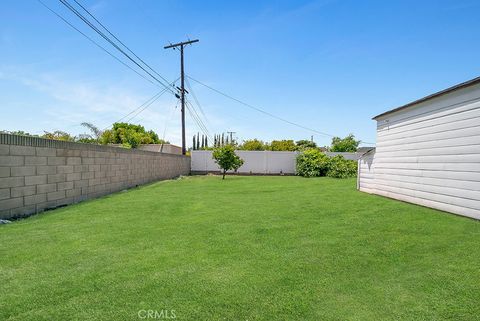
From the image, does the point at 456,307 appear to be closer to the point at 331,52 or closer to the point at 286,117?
the point at 331,52

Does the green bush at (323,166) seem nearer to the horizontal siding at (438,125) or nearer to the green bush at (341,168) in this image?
the green bush at (341,168)

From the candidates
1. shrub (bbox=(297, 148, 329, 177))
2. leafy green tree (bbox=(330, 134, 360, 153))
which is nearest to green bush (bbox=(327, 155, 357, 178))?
shrub (bbox=(297, 148, 329, 177))

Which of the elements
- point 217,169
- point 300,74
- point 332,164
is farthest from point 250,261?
point 217,169

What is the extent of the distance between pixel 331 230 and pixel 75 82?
519 inches

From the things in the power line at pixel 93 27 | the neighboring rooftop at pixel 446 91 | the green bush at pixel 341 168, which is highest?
the power line at pixel 93 27

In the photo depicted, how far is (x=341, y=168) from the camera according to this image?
1808 centimetres

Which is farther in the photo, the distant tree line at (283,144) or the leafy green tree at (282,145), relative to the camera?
the leafy green tree at (282,145)

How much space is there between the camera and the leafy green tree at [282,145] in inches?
1463

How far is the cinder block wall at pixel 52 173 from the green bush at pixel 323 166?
41.6ft

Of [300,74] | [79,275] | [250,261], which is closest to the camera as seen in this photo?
[79,275]

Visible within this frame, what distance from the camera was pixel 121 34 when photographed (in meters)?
11.9

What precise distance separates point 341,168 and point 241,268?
16.5m

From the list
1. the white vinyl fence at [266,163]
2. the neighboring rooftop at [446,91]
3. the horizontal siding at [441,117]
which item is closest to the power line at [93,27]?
the white vinyl fence at [266,163]

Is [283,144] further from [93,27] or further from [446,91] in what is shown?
[446,91]
